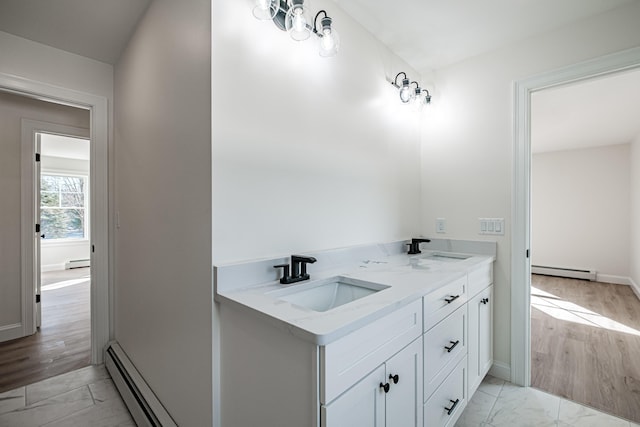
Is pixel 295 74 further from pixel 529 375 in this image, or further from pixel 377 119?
pixel 529 375

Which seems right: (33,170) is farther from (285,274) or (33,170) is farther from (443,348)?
(443,348)

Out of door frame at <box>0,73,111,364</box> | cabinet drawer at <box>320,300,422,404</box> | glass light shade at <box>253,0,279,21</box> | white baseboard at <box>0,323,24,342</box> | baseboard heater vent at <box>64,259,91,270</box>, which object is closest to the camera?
cabinet drawer at <box>320,300,422,404</box>

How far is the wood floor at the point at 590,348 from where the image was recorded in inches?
72.7

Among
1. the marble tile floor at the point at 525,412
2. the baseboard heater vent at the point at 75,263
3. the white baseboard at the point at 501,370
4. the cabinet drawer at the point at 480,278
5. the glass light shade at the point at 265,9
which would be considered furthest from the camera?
the baseboard heater vent at the point at 75,263

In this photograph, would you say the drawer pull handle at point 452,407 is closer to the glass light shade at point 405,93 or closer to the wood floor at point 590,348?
the wood floor at point 590,348

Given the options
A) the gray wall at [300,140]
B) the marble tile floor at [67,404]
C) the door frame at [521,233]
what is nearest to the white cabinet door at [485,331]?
the door frame at [521,233]

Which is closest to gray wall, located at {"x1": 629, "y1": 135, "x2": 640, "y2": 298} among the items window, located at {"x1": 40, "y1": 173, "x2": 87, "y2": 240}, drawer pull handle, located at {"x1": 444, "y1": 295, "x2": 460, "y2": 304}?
drawer pull handle, located at {"x1": 444, "y1": 295, "x2": 460, "y2": 304}

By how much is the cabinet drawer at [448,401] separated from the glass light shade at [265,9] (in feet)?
5.73

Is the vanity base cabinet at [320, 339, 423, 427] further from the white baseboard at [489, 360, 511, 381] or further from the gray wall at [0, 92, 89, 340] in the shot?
the gray wall at [0, 92, 89, 340]

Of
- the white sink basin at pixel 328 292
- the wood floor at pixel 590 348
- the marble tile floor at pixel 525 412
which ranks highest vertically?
the white sink basin at pixel 328 292

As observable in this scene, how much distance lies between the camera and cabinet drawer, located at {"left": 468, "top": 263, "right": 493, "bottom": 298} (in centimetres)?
170

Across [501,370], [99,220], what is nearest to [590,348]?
[501,370]

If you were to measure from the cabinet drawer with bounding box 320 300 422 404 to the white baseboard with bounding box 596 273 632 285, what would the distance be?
5628 mm

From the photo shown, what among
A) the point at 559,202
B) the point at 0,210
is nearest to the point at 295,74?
the point at 0,210
